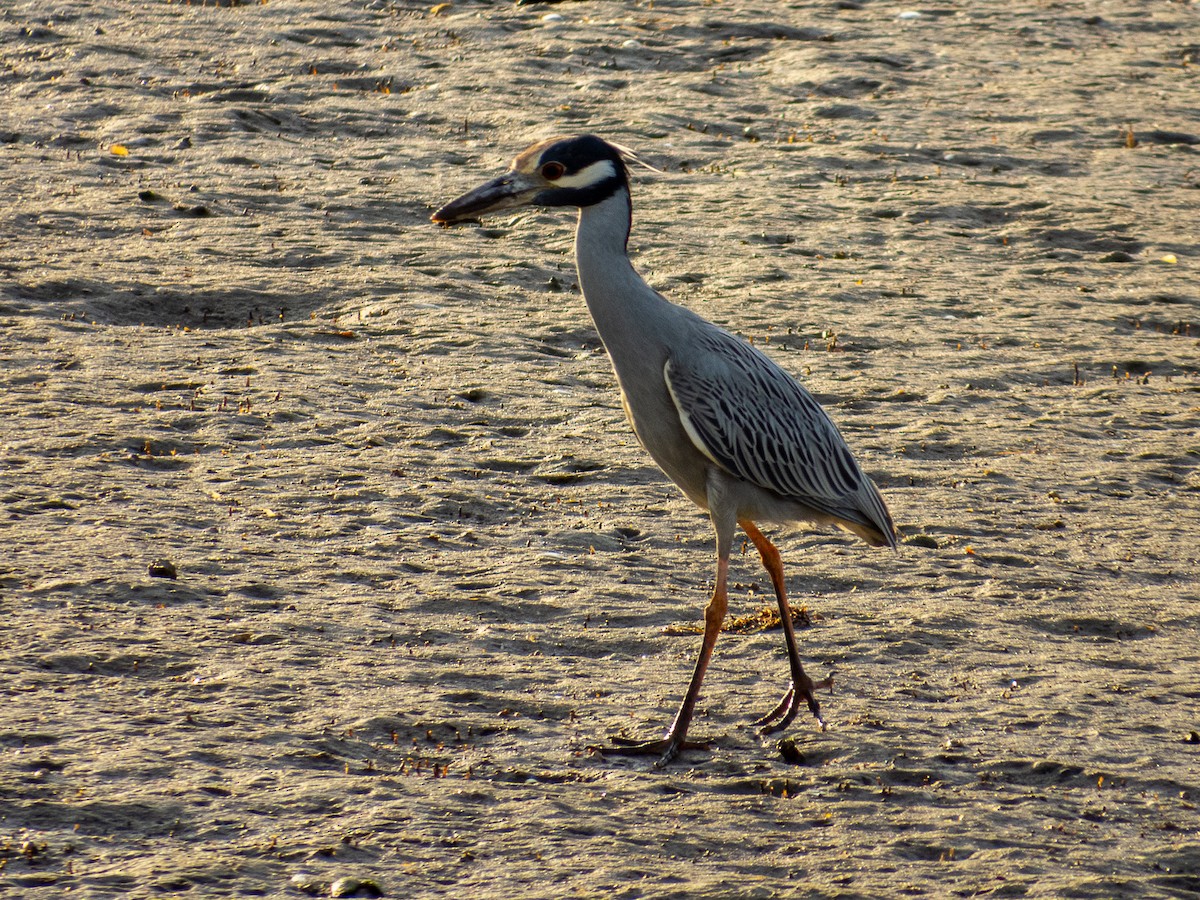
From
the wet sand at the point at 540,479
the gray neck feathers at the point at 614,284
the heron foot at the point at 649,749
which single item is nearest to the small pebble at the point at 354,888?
the wet sand at the point at 540,479

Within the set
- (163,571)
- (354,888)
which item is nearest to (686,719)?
(354,888)

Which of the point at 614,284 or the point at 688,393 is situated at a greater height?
the point at 614,284

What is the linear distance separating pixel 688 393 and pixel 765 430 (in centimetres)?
35

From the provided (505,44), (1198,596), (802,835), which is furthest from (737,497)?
(505,44)

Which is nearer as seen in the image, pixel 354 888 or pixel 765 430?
pixel 354 888

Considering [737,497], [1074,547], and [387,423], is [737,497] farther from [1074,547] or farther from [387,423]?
[387,423]

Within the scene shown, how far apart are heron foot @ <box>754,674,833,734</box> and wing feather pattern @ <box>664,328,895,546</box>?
0.74 m

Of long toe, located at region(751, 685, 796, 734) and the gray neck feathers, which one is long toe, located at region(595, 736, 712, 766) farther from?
the gray neck feathers

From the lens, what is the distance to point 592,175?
577cm

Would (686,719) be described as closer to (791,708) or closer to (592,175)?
(791,708)

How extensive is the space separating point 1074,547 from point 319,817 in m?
3.98

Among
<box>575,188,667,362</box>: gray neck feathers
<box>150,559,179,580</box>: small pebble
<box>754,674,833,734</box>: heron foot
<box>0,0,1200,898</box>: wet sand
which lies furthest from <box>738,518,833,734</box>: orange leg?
<box>150,559,179,580</box>: small pebble

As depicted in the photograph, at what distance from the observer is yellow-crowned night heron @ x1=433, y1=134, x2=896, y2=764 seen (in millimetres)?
5664

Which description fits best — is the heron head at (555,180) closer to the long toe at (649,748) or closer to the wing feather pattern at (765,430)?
the wing feather pattern at (765,430)
